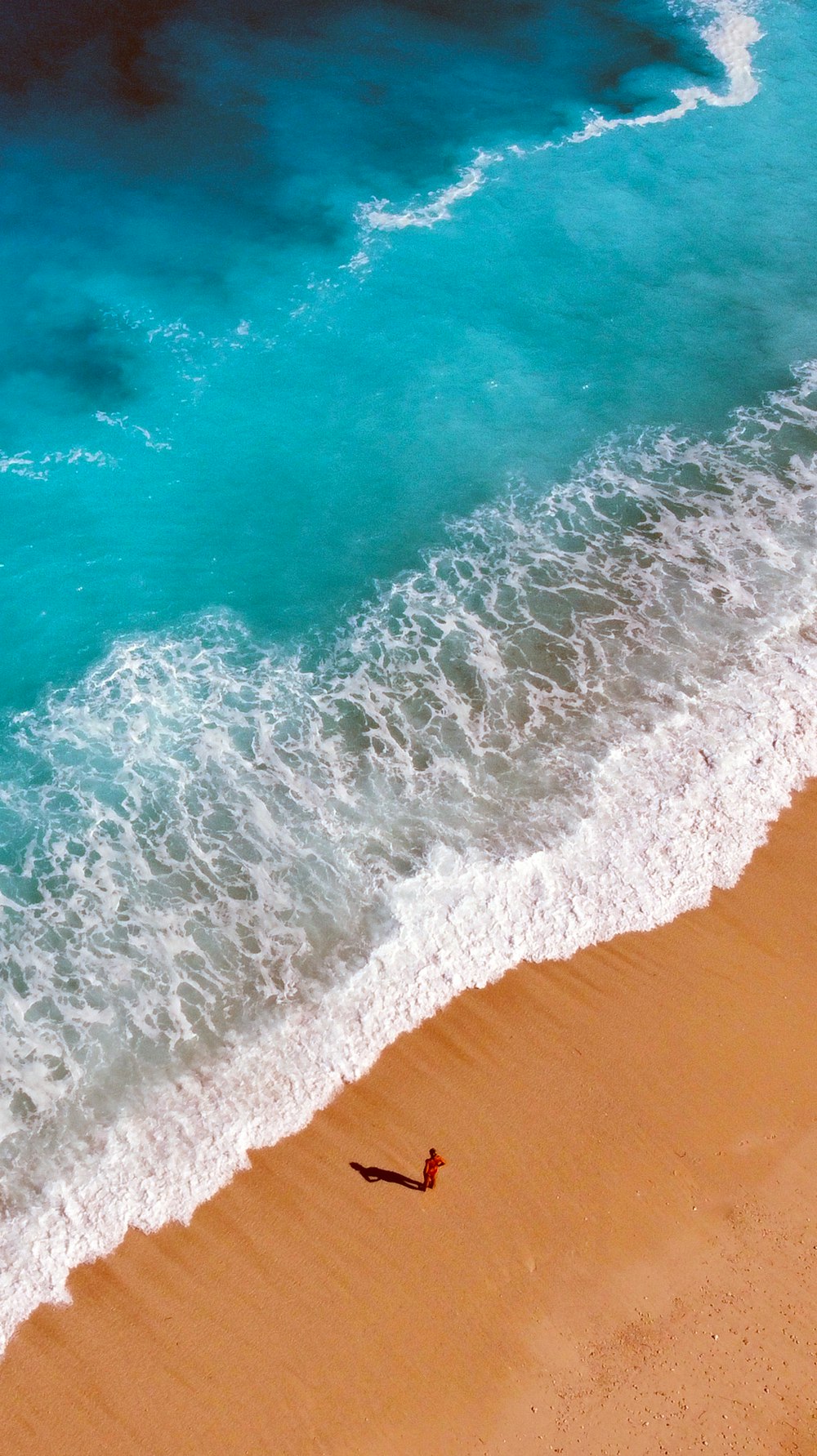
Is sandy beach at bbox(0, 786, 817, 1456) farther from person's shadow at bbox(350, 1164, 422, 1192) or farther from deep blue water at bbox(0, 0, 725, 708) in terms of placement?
deep blue water at bbox(0, 0, 725, 708)

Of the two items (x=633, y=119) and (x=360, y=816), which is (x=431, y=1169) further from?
(x=633, y=119)

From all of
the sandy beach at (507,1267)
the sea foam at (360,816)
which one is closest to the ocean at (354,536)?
the sea foam at (360,816)

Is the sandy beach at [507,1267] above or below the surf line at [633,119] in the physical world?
below

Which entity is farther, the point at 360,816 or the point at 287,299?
the point at 287,299

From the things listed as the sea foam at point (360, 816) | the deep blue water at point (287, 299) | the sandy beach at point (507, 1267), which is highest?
the deep blue water at point (287, 299)

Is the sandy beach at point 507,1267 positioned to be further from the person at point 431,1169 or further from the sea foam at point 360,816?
the sea foam at point 360,816

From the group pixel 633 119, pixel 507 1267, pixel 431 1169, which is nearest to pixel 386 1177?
pixel 431 1169
